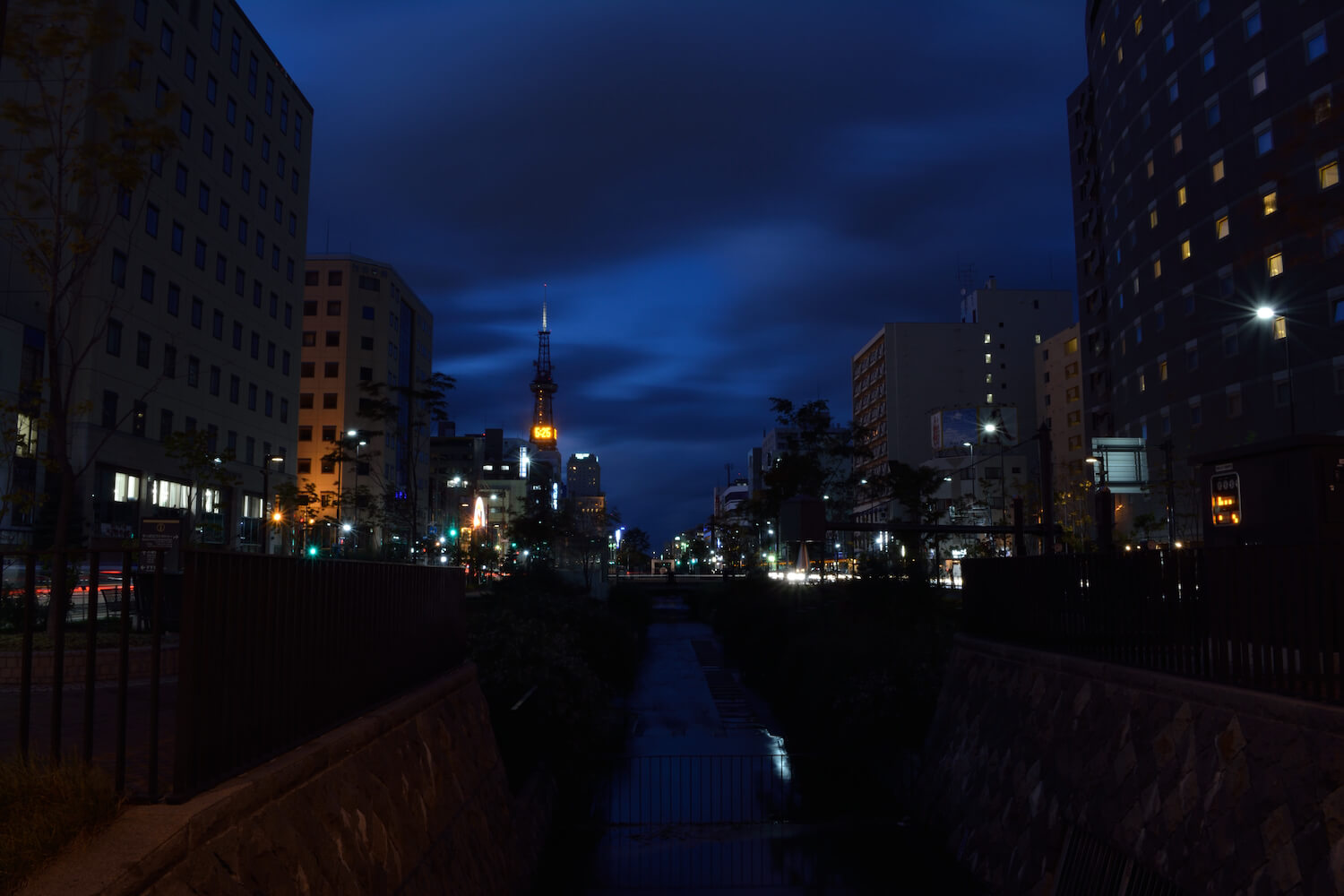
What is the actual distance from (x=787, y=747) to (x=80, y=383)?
3753cm

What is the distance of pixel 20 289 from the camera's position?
160 feet

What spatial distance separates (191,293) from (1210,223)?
194 feet

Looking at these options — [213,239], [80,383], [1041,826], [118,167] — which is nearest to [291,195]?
[213,239]

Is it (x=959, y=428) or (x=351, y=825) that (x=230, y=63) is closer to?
(x=351, y=825)

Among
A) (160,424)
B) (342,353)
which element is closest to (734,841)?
(160,424)

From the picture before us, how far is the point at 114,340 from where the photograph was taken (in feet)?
164

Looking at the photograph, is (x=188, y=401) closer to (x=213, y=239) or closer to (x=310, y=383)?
(x=213, y=239)

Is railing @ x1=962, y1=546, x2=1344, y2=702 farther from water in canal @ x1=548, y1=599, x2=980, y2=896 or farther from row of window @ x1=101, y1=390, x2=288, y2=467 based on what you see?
row of window @ x1=101, y1=390, x2=288, y2=467

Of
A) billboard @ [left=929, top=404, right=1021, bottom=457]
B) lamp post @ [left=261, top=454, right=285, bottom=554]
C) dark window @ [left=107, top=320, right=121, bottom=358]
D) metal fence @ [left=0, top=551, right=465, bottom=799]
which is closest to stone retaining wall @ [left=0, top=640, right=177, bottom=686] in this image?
metal fence @ [left=0, top=551, right=465, bottom=799]

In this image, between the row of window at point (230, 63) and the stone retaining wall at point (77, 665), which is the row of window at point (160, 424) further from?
the stone retaining wall at point (77, 665)

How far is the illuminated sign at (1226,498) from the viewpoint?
18438 millimetres

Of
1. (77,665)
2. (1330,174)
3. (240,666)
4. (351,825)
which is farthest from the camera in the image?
(1330,174)

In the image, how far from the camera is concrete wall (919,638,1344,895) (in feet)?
26.6

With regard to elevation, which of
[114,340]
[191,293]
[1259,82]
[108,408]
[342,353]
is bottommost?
[108,408]
